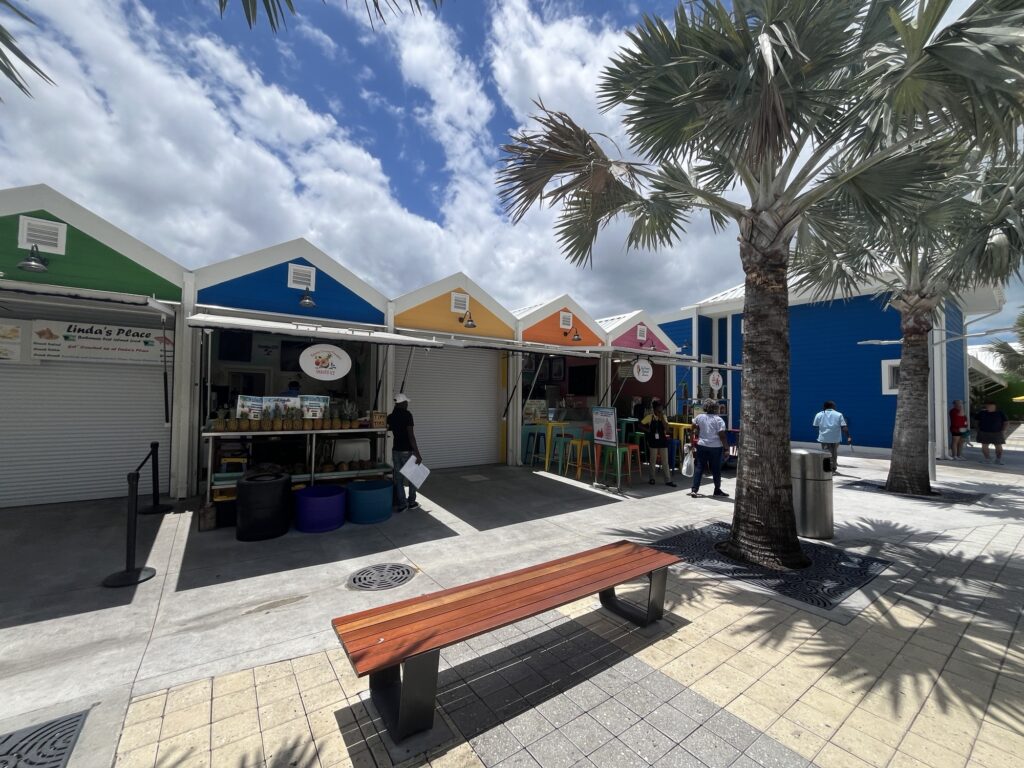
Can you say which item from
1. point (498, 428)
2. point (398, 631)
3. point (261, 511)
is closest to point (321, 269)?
point (261, 511)

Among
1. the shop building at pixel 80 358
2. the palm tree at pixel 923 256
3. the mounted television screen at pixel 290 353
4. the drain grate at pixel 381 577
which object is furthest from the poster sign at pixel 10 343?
the palm tree at pixel 923 256

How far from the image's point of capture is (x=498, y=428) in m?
10.4

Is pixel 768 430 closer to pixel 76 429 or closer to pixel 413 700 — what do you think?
pixel 413 700

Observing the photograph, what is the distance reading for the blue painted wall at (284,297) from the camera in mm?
6879

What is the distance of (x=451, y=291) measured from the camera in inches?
363

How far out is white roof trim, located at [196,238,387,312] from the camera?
6.76 metres

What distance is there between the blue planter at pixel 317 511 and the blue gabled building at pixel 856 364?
9.82 meters

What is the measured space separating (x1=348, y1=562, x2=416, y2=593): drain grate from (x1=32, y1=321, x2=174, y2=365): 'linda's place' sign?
4.83 metres

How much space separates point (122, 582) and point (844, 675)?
5.65m

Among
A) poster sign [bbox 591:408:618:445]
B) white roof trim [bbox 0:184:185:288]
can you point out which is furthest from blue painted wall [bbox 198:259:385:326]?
poster sign [bbox 591:408:618:445]

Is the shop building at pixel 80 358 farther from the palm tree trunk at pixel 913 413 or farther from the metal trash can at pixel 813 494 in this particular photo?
the palm tree trunk at pixel 913 413

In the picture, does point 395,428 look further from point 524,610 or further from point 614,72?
point 614,72

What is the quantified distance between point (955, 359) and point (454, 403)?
55.4 feet

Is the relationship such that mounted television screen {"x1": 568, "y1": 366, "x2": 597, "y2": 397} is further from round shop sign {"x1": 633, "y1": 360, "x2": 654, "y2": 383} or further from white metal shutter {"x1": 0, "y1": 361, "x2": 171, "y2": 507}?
white metal shutter {"x1": 0, "y1": 361, "x2": 171, "y2": 507}
